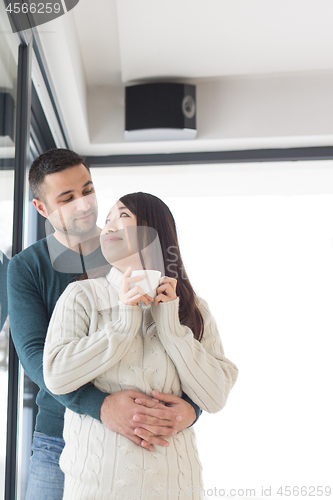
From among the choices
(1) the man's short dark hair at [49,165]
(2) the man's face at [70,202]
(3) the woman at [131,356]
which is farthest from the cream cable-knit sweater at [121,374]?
(1) the man's short dark hair at [49,165]

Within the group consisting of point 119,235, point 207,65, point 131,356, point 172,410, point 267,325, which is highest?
point 207,65

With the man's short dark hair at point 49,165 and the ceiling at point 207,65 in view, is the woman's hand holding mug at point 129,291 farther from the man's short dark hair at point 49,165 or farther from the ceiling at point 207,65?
the ceiling at point 207,65

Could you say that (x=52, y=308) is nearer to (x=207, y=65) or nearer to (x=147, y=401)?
(x=147, y=401)

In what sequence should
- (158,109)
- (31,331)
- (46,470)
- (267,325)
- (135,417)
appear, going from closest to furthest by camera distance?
1. (135,417)
2. (31,331)
3. (46,470)
4. (267,325)
5. (158,109)

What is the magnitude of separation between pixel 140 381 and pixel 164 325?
0.37 feet

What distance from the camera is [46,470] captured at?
96 centimetres

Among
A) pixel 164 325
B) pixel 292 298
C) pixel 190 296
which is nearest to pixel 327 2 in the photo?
pixel 292 298

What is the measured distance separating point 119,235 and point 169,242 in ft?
0.39

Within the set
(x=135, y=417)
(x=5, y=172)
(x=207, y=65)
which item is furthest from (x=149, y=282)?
(x=207, y=65)

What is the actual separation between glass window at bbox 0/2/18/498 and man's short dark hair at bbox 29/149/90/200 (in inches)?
3.8

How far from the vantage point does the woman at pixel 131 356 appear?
0.69 metres

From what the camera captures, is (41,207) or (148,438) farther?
(41,207)

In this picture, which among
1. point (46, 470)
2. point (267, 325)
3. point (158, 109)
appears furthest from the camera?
point (158, 109)

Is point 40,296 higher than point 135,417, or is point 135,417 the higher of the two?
point 40,296
